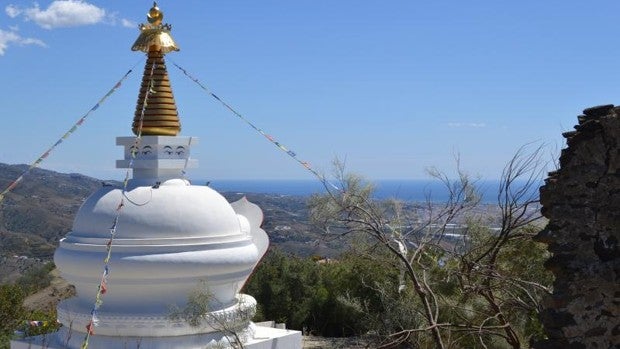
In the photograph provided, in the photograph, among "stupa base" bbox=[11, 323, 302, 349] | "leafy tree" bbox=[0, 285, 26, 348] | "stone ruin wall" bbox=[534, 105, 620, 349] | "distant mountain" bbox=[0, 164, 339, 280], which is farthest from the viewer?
"distant mountain" bbox=[0, 164, 339, 280]

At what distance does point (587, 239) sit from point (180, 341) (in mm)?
6442

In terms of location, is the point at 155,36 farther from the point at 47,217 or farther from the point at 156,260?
the point at 47,217

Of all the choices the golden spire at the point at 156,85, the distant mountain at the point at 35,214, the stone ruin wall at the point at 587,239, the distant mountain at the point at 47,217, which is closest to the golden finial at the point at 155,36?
the golden spire at the point at 156,85

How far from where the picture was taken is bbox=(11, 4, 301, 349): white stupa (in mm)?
10500

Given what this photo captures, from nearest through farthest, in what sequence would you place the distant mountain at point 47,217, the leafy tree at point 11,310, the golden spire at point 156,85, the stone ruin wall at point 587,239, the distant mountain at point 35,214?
the stone ruin wall at point 587,239 < the golden spire at point 156,85 < the leafy tree at point 11,310 < the distant mountain at point 47,217 < the distant mountain at point 35,214

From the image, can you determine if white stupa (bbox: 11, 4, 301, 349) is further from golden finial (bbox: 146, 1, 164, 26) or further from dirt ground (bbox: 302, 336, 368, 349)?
dirt ground (bbox: 302, 336, 368, 349)

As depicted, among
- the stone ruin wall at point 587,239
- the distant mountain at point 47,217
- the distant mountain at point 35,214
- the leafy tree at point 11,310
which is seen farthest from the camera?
the distant mountain at point 35,214

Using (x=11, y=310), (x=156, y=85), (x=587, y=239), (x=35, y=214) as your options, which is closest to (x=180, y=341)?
(x=156, y=85)

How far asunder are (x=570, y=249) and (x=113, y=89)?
31.2ft

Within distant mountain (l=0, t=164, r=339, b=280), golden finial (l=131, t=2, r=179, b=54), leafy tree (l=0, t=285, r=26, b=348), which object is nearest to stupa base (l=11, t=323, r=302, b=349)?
golden finial (l=131, t=2, r=179, b=54)

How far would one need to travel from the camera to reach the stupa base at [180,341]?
1049cm

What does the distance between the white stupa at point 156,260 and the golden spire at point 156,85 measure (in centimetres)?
2

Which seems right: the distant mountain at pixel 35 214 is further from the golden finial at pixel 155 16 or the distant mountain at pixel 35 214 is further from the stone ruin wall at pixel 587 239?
the stone ruin wall at pixel 587 239

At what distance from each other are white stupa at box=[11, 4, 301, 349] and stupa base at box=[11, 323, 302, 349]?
0.05 ft
